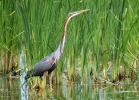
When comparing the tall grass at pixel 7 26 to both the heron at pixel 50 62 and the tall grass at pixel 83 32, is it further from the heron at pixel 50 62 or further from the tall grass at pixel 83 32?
the heron at pixel 50 62

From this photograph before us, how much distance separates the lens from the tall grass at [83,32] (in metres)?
10.4

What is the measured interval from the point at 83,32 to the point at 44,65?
38.5 inches

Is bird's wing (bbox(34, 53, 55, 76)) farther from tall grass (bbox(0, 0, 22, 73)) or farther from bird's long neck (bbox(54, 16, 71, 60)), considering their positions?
tall grass (bbox(0, 0, 22, 73))

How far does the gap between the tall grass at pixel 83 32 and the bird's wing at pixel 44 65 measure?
0.18 metres

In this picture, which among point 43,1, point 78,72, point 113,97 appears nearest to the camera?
point 113,97

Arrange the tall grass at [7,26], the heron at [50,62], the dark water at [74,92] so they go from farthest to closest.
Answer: the tall grass at [7,26]
the heron at [50,62]
the dark water at [74,92]

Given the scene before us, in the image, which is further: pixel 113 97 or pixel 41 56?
pixel 41 56

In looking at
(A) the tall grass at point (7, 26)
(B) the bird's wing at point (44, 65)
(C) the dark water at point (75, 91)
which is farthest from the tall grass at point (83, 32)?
(A) the tall grass at point (7, 26)

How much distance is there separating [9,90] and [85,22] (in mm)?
1942

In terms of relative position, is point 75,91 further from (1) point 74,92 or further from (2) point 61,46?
(2) point 61,46

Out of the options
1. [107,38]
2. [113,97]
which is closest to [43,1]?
[107,38]

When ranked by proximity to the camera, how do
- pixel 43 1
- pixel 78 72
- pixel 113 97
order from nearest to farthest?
pixel 113 97 → pixel 43 1 → pixel 78 72

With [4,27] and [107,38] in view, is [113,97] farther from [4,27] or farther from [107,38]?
[4,27]

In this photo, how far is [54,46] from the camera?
429 inches
